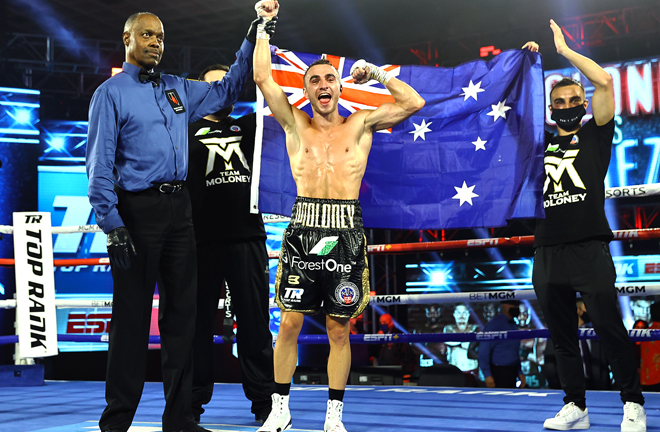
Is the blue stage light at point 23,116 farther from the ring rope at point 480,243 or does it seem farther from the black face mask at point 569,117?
the black face mask at point 569,117

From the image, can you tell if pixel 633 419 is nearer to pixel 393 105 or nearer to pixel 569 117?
pixel 569 117

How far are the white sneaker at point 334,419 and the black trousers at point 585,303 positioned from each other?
1.13 m

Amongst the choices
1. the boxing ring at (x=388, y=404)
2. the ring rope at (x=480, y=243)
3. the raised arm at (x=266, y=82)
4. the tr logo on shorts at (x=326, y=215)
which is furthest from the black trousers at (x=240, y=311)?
the ring rope at (x=480, y=243)

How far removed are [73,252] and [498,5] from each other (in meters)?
9.24

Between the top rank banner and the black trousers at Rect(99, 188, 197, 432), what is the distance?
7.61 ft

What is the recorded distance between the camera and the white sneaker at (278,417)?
8.51 feet

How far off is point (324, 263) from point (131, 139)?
1006 mm

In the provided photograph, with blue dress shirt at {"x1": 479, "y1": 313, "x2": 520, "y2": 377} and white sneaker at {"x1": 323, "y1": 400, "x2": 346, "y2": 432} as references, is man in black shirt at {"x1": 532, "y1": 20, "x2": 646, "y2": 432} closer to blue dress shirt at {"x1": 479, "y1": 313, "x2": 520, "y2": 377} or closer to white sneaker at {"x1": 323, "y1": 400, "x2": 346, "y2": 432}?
white sneaker at {"x1": 323, "y1": 400, "x2": 346, "y2": 432}

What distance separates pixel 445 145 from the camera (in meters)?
3.69

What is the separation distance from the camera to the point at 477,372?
12258 mm

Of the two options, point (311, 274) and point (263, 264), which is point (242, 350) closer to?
point (263, 264)

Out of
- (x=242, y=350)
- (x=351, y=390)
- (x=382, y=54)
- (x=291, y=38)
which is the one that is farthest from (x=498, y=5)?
(x=242, y=350)

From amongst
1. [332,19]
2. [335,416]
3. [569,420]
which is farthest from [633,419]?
[332,19]

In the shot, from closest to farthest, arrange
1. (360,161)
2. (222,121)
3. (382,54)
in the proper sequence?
(360,161)
(222,121)
(382,54)
